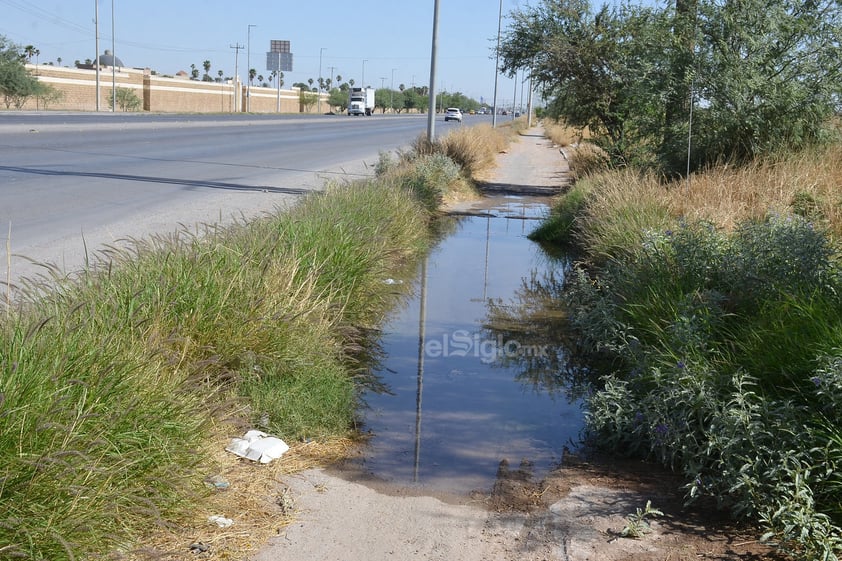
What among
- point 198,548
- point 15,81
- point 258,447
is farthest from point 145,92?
point 198,548

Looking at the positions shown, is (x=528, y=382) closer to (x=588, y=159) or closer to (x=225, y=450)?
(x=225, y=450)

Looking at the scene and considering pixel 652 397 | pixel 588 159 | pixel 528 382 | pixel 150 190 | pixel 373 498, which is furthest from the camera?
pixel 588 159

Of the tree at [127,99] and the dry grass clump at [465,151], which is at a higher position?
the tree at [127,99]

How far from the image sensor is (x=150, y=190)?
56.5ft

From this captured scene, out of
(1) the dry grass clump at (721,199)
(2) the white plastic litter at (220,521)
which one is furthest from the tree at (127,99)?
(2) the white plastic litter at (220,521)

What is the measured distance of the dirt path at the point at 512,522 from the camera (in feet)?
13.9

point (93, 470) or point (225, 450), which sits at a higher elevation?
point (93, 470)

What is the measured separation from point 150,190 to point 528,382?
11.7m

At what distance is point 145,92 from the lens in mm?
93875

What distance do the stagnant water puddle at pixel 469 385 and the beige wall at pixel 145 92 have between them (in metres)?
63.9

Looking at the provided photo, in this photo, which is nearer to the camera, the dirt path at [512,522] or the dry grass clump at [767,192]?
the dirt path at [512,522]

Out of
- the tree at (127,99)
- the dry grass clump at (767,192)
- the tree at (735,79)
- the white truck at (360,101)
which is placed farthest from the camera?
the white truck at (360,101)

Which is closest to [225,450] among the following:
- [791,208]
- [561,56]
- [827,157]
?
[791,208]

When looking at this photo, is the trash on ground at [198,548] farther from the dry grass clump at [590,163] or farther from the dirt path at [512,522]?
the dry grass clump at [590,163]
